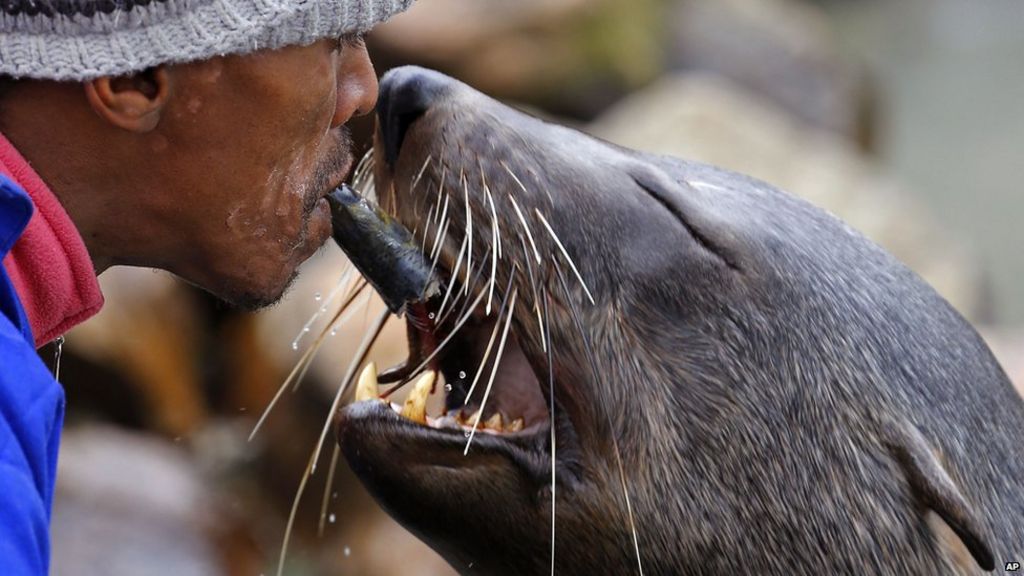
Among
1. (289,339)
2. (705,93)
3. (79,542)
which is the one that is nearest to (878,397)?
(79,542)

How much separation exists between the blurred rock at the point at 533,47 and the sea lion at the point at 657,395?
630cm

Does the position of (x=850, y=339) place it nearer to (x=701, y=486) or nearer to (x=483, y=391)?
(x=701, y=486)

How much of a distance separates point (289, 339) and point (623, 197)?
3.90m

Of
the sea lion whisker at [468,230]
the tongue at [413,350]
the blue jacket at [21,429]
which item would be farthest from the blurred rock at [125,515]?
Answer: the blue jacket at [21,429]

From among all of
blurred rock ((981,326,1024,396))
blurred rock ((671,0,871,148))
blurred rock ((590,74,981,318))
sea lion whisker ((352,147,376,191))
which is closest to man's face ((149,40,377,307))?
sea lion whisker ((352,147,376,191))

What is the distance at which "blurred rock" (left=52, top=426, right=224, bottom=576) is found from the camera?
4941 millimetres

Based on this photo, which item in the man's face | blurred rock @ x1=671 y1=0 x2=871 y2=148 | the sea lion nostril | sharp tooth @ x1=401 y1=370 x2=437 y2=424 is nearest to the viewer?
the man's face

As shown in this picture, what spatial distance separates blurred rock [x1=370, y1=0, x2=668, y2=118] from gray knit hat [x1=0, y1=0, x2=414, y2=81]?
7013 millimetres

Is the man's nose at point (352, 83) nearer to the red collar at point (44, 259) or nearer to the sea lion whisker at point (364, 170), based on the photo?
the red collar at point (44, 259)

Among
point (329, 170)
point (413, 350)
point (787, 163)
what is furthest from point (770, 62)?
point (329, 170)

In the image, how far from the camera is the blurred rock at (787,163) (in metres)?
8.88

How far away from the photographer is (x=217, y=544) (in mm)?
5453

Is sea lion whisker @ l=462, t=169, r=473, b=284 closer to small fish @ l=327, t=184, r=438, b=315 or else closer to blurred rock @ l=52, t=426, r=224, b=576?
small fish @ l=327, t=184, r=438, b=315

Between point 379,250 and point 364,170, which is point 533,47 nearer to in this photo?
point 364,170
